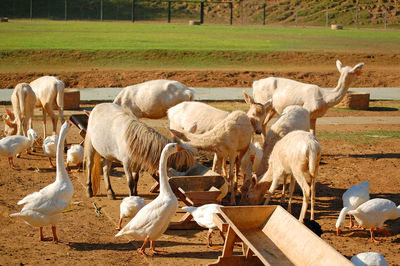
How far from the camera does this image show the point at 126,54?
32.6 metres

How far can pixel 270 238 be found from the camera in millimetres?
7867

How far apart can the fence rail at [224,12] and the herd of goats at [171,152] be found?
179 feet

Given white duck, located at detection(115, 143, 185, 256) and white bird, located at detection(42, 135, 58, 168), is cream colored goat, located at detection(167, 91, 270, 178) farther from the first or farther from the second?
white duck, located at detection(115, 143, 185, 256)

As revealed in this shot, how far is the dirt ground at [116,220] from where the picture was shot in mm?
8211

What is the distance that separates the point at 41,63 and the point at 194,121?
1962 centimetres

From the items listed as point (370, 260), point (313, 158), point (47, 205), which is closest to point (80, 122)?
point (47, 205)

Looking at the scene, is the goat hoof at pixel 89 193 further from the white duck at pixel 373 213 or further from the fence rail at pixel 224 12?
the fence rail at pixel 224 12

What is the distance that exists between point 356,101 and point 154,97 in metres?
9.52

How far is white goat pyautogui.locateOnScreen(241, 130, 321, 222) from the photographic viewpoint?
9.36 m

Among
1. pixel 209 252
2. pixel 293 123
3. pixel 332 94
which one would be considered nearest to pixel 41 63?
pixel 332 94

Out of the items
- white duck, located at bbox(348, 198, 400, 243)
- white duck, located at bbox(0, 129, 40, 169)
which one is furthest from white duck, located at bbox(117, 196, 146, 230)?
white duck, located at bbox(0, 129, 40, 169)

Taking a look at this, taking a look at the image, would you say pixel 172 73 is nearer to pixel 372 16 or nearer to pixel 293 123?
pixel 293 123

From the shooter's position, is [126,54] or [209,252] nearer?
[209,252]

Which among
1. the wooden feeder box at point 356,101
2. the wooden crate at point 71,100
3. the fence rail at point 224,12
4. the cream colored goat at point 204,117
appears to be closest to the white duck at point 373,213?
the cream colored goat at point 204,117
